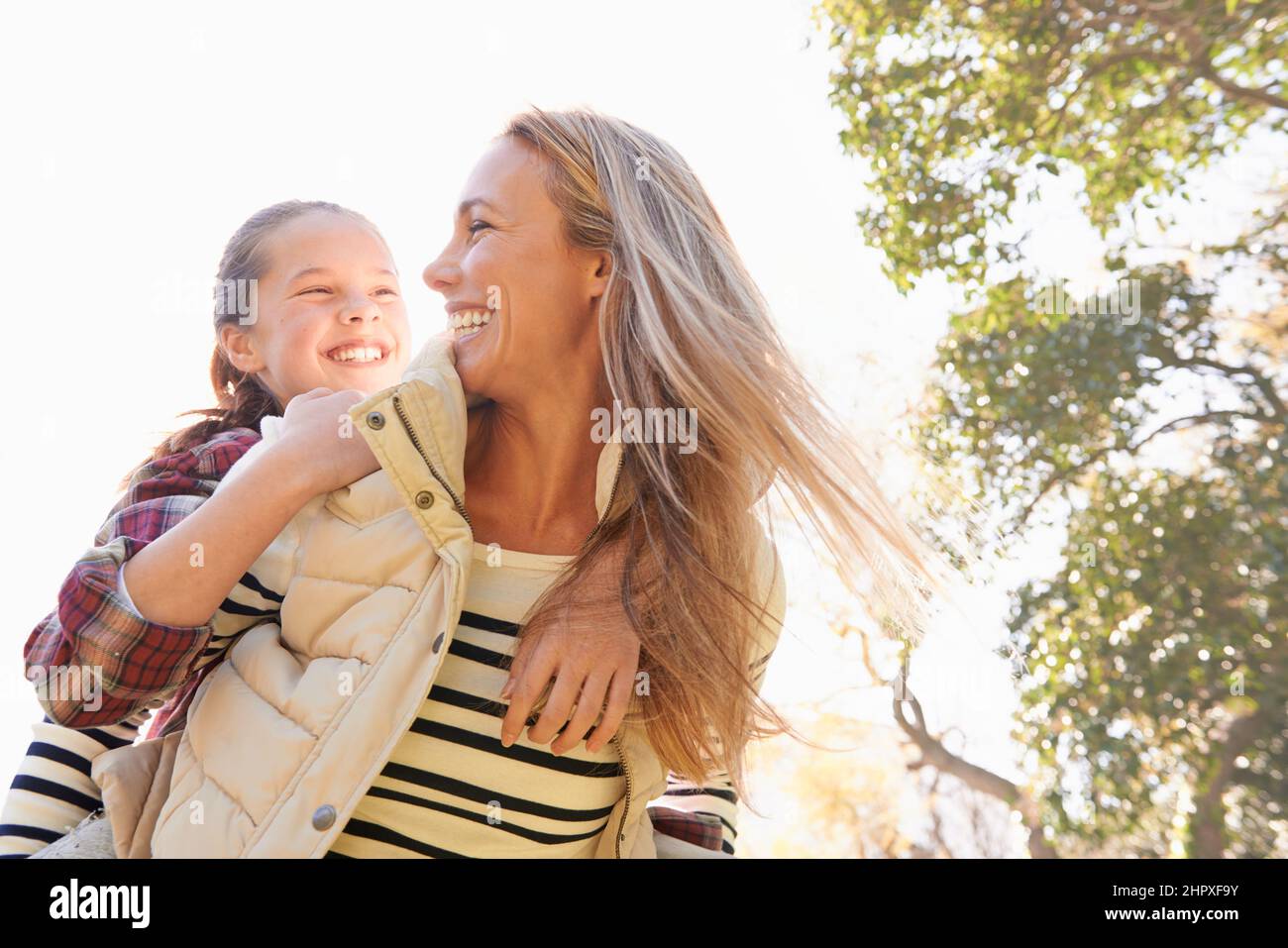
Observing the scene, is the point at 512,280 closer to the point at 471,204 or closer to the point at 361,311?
the point at 471,204

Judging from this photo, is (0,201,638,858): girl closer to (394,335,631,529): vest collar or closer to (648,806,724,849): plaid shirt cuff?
(394,335,631,529): vest collar

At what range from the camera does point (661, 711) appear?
175 centimetres

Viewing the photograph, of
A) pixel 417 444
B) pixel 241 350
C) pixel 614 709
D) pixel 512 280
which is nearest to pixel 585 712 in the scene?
pixel 614 709

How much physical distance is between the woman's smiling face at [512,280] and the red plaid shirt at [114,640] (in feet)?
1.74

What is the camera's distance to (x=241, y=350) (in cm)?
239

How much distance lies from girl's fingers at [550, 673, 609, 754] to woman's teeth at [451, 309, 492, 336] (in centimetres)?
63

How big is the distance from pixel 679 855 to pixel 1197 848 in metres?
4.70

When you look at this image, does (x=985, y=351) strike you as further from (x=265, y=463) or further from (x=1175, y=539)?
(x=265, y=463)

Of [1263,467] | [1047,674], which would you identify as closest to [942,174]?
[1263,467]

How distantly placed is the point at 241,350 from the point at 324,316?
0.26 metres

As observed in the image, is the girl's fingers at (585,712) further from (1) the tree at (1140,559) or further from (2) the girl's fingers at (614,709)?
(1) the tree at (1140,559)

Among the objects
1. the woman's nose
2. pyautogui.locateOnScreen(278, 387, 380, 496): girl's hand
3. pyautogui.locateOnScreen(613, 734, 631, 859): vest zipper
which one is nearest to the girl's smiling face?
the woman's nose

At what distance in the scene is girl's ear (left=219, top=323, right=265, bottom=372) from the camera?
7.79 ft

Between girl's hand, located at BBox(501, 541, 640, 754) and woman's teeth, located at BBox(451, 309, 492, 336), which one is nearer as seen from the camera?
girl's hand, located at BBox(501, 541, 640, 754)
